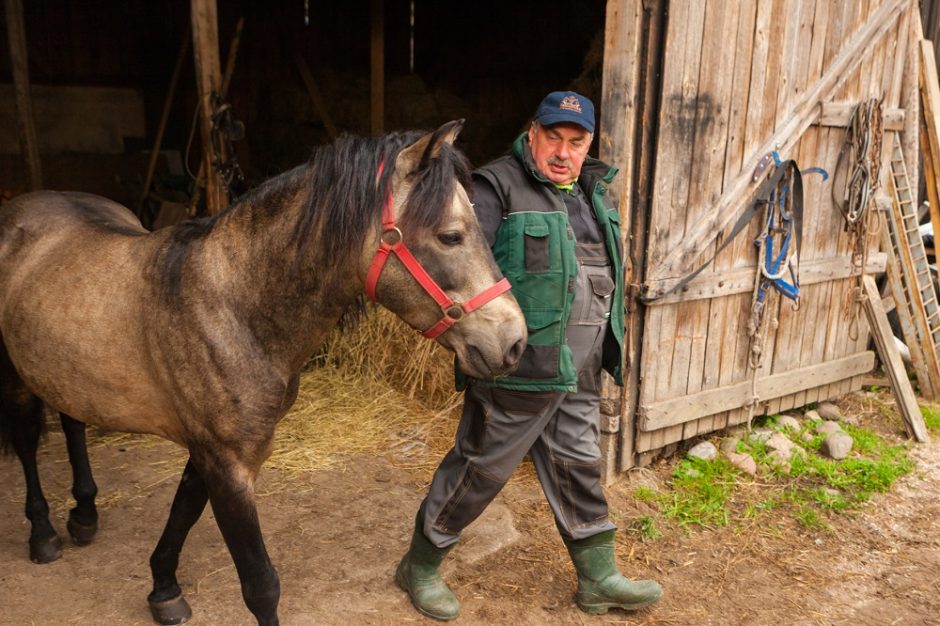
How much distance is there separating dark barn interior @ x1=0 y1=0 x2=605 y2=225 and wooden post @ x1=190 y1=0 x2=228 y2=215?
3.29m

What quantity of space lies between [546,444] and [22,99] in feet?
16.9

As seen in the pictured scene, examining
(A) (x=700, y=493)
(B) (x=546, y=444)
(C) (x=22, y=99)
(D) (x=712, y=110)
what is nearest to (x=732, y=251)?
(D) (x=712, y=110)

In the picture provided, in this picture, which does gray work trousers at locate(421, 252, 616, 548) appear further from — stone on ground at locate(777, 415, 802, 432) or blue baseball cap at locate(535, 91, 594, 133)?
stone on ground at locate(777, 415, 802, 432)

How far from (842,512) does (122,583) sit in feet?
10.9

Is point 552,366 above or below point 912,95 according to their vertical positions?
below

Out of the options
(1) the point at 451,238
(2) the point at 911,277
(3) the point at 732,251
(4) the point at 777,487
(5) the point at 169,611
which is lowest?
(4) the point at 777,487

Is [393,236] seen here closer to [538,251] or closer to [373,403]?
[538,251]

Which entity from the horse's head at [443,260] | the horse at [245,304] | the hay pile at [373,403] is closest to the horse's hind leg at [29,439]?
the horse at [245,304]

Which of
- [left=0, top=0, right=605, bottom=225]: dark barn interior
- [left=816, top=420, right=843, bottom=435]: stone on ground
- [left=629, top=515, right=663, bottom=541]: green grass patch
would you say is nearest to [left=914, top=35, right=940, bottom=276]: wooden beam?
[left=816, top=420, right=843, bottom=435]: stone on ground

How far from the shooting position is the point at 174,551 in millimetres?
2621

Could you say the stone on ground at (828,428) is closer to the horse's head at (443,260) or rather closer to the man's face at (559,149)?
the man's face at (559,149)

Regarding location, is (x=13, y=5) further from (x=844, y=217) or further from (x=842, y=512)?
(x=842, y=512)

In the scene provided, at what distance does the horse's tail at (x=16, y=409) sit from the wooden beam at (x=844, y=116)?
13.9ft

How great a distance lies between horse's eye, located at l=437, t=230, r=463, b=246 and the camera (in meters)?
1.92
